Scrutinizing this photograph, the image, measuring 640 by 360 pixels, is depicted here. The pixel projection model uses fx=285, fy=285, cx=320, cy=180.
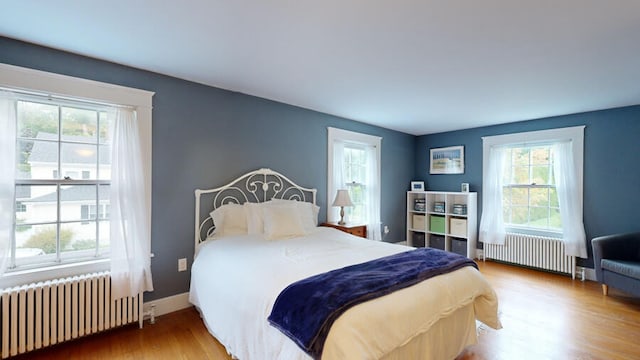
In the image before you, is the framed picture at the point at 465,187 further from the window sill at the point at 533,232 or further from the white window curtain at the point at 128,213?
the white window curtain at the point at 128,213

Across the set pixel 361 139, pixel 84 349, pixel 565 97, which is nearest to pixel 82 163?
pixel 84 349

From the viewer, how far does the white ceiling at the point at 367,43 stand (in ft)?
5.66

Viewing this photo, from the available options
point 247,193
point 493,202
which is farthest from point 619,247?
point 247,193

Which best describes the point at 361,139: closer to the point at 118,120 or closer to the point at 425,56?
the point at 425,56

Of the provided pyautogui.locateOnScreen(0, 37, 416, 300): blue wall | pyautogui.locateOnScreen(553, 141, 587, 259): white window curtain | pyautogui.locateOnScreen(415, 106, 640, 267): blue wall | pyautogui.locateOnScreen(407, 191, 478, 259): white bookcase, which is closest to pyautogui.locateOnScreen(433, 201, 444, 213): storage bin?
pyautogui.locateOnScreen(407, 191, 478, 259): white bookcase

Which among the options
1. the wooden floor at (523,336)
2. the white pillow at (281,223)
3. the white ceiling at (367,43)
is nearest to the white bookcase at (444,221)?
the wooden floor at (523,336)

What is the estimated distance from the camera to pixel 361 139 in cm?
475

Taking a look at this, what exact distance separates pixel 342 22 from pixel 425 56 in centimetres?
86

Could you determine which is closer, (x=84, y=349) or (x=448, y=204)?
(x=84, y=349)

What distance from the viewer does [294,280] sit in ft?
5.79

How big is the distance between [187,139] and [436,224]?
4.30 m

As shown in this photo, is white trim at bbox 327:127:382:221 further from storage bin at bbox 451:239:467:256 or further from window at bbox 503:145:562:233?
window at bbox 503:145:562:233

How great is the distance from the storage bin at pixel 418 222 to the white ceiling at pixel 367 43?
2.67 m

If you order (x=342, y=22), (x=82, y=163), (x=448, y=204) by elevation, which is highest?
(x=342, y=22)
